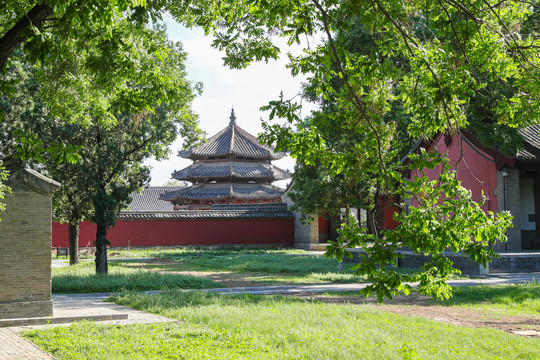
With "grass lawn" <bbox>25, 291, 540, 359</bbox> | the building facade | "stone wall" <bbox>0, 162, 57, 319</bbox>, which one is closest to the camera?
"grass lawn" <bbox>25, 291, 540, 359</bbox>

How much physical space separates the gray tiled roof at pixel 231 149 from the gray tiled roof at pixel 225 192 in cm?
237

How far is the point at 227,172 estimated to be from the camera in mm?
40656

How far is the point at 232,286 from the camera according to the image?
16062 millimetres

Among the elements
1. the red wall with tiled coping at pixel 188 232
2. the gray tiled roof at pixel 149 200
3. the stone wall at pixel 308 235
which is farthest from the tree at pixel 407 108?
the gray tiled roof at pixel 149 200

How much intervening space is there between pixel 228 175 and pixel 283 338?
33006 mm

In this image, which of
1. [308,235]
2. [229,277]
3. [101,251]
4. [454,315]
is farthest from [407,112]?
[308,235]

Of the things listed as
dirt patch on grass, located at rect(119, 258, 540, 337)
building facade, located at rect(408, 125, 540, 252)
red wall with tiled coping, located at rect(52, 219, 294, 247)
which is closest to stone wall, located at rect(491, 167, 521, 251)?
building facade, located at rect(408, 125, 540, 252)

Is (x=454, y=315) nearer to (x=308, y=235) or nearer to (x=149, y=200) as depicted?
(x=308, y=235)

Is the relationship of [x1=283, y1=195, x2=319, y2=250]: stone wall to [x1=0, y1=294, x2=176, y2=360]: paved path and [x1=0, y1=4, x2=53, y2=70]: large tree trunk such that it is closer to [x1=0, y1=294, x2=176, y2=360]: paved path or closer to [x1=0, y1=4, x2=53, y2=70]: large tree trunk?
[x1=0, y1=294, x2=176, y2=360]: paved path

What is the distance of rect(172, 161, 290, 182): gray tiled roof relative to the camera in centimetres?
4084

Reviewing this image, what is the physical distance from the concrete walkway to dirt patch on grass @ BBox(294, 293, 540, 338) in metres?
2.33

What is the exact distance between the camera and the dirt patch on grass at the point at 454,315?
9.33 meters

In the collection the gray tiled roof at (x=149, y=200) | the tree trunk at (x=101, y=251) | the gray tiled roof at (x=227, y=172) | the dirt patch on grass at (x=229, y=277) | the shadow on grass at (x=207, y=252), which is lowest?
the dirt patch on grass at (x=229, y=277)

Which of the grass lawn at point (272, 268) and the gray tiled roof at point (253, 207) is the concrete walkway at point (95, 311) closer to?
the grass lawn at point (272, 268)
